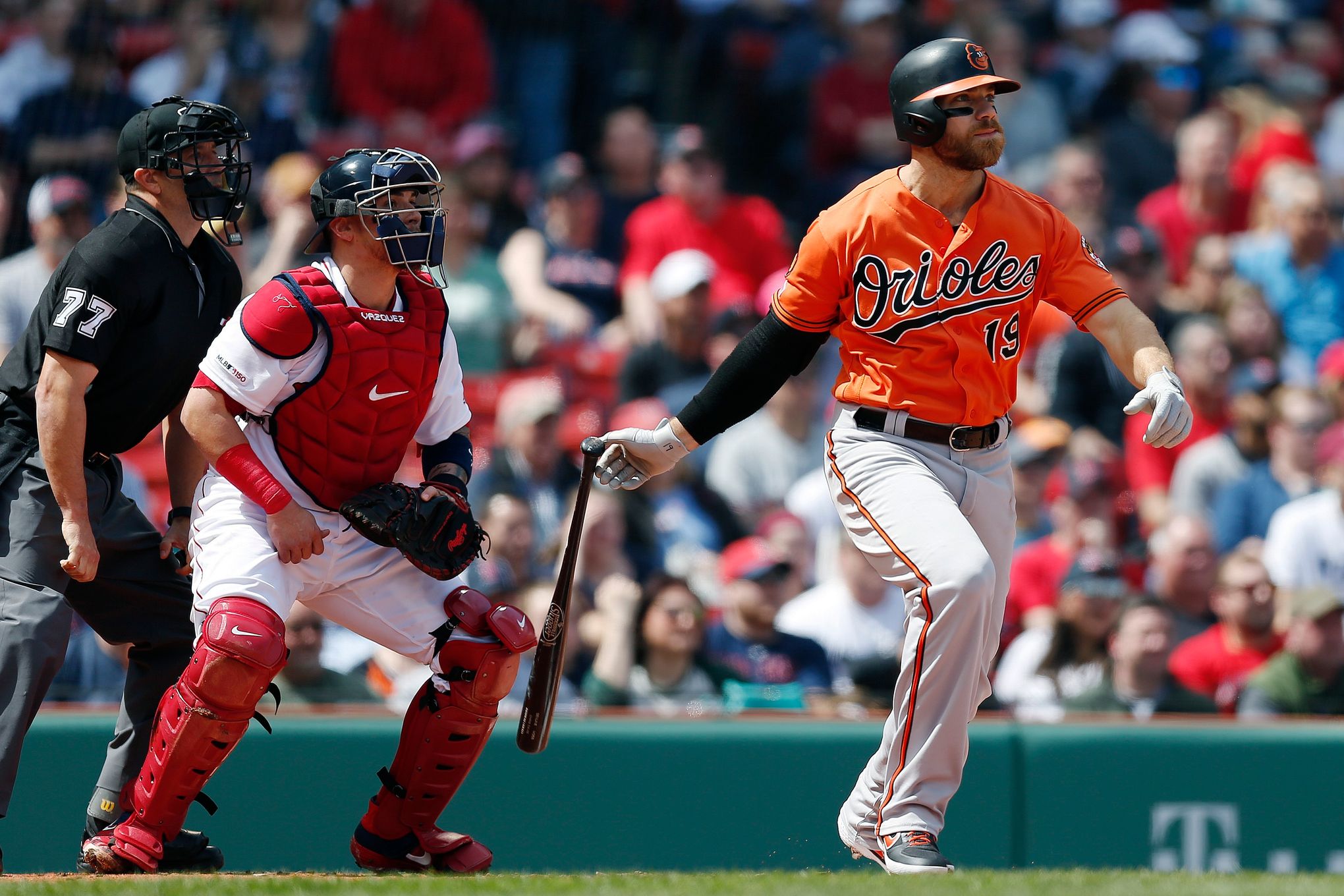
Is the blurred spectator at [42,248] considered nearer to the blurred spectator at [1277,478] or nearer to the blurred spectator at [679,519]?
the blurred spectator at [679,519]

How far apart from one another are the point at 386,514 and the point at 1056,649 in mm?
3415

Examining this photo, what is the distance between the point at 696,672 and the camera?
6.38m

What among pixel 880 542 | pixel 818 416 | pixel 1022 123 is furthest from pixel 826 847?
pixel 1022 123

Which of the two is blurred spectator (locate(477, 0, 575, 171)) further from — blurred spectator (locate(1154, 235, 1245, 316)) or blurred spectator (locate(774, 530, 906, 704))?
blurred spectator (locate(774, 530, 906, 704))

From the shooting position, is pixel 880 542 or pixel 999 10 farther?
pixel 999 10

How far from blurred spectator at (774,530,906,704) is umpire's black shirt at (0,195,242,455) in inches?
118

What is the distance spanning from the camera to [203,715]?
4.19m

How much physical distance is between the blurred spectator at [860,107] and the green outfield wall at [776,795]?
5.52m

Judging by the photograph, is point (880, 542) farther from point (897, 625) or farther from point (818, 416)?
point (818, 416)

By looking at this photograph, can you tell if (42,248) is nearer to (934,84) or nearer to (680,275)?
(680,275)

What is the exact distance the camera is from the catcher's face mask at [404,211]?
431 cm

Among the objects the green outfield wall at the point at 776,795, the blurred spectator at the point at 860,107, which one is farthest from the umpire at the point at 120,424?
the blurred spectator at the point at 860,107

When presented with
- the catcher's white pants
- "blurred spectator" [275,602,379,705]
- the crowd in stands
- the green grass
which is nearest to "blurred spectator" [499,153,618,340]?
the crowd in stands

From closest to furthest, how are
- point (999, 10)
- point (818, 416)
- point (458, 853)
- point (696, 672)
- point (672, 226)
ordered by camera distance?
point (458, 853) < point (696, 672) < point (818, 416) < point (672, 226) < point (999, 10)
